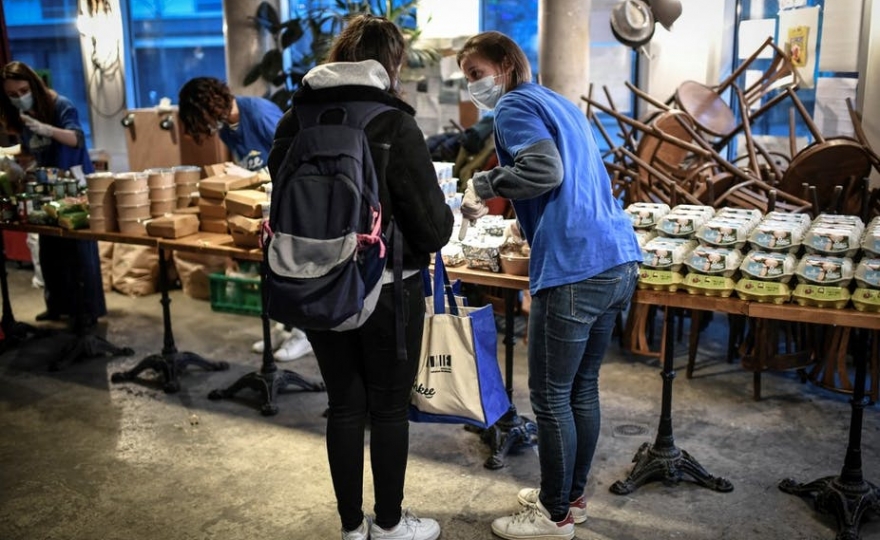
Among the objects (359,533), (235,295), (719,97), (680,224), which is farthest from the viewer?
(235,295)

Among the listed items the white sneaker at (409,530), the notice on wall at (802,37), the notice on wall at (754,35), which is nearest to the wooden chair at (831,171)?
the notice on wall at (802,37)

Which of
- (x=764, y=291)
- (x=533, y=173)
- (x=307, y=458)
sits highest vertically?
(x=533, y=173)

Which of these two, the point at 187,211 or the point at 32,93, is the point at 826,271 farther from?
the point at 32,93

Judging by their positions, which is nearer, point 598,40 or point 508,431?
point 508,431

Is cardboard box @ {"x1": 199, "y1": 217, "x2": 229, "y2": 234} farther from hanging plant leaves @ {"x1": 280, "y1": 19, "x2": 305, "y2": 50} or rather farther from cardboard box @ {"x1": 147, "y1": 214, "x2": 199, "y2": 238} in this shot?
hanging plant leaves @ {"x1": 280, "y1": 19, "x2": 305, "y2": 50}

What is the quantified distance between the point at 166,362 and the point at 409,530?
210cm

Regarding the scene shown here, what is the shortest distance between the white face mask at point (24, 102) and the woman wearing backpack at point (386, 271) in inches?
121

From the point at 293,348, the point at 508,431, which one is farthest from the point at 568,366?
the point at 293,348

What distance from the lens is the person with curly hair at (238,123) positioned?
13.5ft

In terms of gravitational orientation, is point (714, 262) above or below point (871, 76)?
below

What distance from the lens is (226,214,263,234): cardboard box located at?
148 inches

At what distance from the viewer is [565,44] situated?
570cm

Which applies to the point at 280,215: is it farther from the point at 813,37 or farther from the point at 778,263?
the point at 813,37

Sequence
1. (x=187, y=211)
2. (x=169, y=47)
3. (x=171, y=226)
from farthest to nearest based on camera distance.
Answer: (x=169, y=47) < (x=187, y=211) < (x=171, y=226)
